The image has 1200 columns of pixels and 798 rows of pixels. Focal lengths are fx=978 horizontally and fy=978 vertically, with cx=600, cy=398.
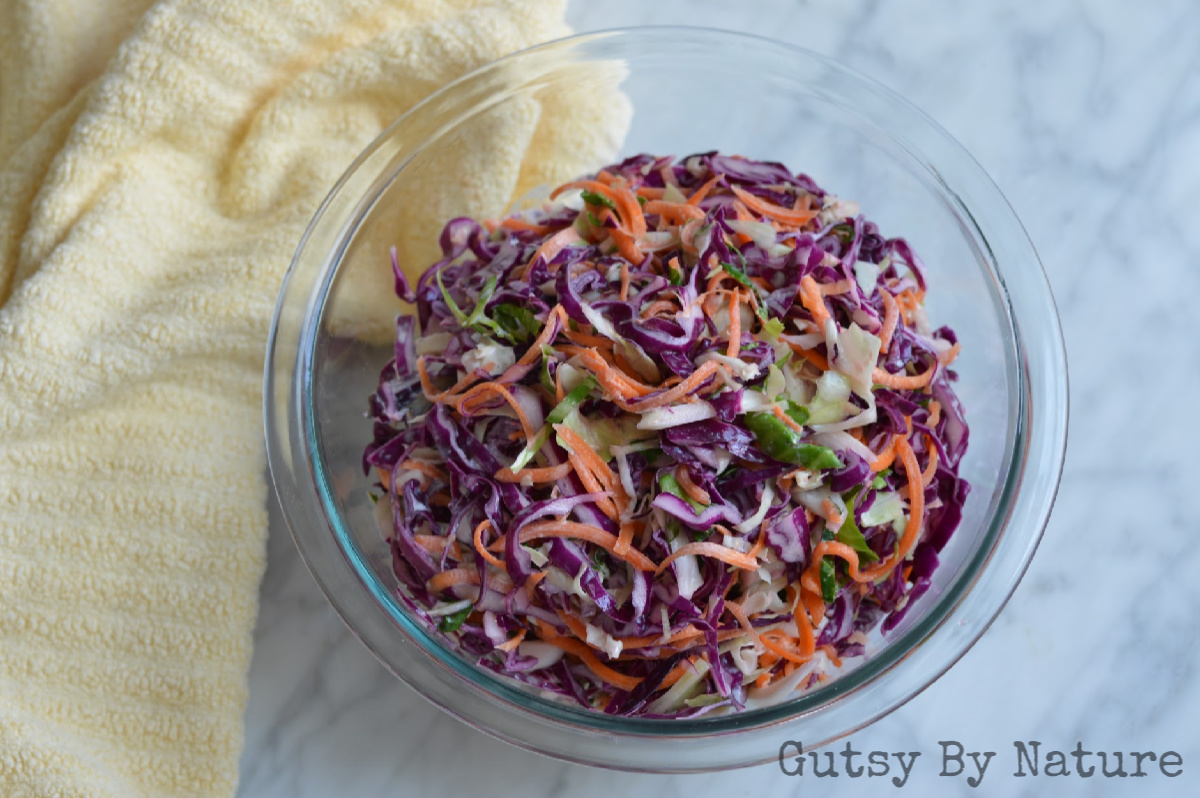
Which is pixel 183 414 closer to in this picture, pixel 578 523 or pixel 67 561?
pixel 67 561

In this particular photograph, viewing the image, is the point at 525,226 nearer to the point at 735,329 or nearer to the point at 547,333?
the point at 547,333

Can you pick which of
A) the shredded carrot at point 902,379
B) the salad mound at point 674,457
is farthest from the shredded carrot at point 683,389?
the shredded carrot at point 902,379

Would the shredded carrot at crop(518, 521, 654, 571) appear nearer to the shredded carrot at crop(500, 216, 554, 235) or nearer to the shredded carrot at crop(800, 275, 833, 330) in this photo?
the shredded carrot at crop(800, 275, 833, 330)

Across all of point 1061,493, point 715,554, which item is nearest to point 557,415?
point 715,554

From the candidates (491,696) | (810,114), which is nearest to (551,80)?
(810,114)

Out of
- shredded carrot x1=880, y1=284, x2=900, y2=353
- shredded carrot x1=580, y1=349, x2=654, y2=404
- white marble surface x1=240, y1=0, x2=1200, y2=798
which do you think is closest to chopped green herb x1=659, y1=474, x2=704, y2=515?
shredded carrot x1=580, y1=349, x2=654, y2=404

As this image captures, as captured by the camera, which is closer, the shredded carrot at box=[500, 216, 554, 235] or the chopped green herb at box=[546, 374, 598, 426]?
the chopped green herb at box=[546, 374, 598, 426]
